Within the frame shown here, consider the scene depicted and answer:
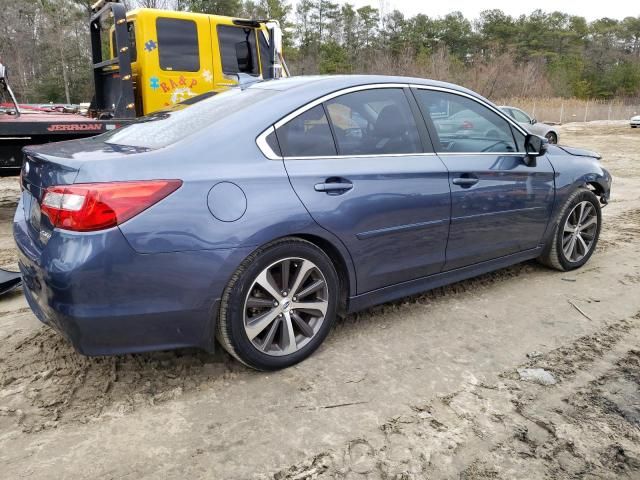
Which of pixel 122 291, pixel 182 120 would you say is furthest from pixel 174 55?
pixel 122 291

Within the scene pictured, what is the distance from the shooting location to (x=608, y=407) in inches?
104

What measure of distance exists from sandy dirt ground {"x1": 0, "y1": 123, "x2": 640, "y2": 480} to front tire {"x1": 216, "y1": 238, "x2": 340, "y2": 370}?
0.48 ft

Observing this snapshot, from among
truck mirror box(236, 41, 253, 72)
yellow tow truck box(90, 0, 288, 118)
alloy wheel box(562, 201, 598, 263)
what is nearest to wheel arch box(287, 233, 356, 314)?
alloy wheel box(562, 201, 598, 263)

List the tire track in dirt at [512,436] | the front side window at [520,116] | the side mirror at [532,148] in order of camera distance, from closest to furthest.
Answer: the tire track in dirt at [512,436], the side mirror at [532,148], the front side window at [520,116]

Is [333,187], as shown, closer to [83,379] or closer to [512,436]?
[512,436]

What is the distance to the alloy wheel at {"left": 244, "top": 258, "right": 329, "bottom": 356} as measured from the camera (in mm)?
2793

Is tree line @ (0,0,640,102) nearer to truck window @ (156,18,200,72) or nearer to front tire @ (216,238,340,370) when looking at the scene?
truck window @ (156,18,200,72)

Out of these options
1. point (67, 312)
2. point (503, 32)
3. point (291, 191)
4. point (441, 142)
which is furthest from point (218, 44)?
point (503, 32)

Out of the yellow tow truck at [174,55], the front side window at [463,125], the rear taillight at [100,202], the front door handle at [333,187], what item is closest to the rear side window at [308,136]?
the front door handle at [333,187]

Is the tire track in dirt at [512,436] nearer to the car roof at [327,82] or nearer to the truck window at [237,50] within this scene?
the car roof at [327,82]

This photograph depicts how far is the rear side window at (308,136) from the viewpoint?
2.91 metres

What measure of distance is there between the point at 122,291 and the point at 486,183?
8.31 feet

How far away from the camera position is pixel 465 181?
360 centimetres

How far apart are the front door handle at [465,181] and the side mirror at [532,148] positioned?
2.31ft
